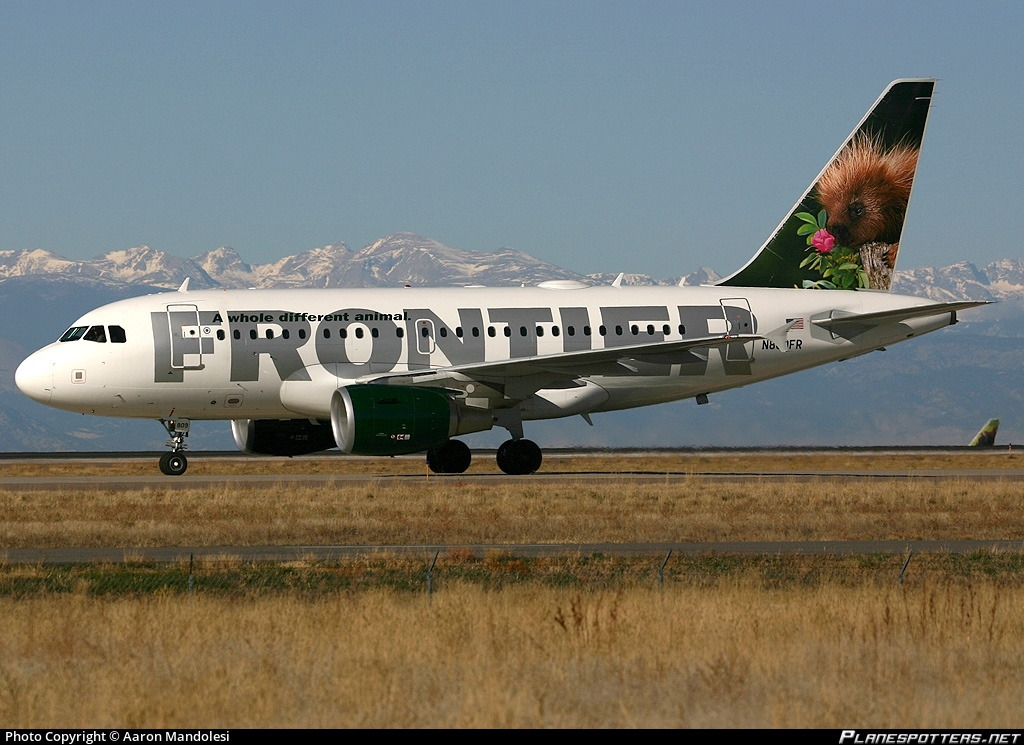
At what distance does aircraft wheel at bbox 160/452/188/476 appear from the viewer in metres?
42.5

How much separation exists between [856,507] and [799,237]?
1617cm

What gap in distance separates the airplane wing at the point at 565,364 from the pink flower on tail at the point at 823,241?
21.8 feet

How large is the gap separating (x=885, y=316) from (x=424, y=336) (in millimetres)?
13002

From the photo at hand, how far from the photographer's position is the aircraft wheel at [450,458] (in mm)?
42438

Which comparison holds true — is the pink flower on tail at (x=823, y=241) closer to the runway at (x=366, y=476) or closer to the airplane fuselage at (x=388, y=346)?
the airplane fuselage at (x=388, y=346)

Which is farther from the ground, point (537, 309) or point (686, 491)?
point (537, 309)

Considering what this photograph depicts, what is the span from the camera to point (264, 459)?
2148 inches

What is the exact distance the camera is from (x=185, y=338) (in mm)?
39719

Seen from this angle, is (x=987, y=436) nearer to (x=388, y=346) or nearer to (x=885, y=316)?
(x=885, y=316)

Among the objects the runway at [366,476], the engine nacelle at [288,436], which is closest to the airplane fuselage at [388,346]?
the engine nacelle at [288,436]

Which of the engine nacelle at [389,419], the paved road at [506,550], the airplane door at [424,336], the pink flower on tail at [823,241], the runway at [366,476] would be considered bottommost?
the runway at [366,476]

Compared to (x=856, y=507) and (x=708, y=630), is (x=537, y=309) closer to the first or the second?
(x=856, y=507)
